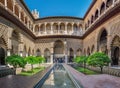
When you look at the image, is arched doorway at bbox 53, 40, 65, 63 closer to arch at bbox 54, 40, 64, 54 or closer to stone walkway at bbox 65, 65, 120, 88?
arch at bbox 54, 40, 64, 54

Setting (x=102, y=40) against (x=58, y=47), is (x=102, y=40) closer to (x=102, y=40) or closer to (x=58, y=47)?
(x=102, y=40)

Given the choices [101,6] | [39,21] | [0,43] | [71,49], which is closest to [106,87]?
[0,43]

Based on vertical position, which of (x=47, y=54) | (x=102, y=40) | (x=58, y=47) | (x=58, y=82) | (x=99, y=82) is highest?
(x=102, y=40)

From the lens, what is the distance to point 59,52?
39250 millimetres

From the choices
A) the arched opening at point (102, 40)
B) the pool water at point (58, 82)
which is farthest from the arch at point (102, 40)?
the pool water at point (58, 82)

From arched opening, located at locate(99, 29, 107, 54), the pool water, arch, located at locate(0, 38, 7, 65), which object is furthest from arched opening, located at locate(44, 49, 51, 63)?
the pool water

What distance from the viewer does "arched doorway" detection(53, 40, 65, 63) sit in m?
39.0

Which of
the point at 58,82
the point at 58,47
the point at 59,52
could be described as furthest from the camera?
the point at 59,52

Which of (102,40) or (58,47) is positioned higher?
(102,40)

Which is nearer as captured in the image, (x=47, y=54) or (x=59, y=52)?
(x=47, y=54)

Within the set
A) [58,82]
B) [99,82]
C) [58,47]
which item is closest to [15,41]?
[58,82]

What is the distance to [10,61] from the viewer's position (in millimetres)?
14328

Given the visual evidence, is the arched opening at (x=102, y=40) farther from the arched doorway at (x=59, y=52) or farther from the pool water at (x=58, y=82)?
the arched doorway at (x=59, y=52)

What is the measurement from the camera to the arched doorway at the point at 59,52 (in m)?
39.0
